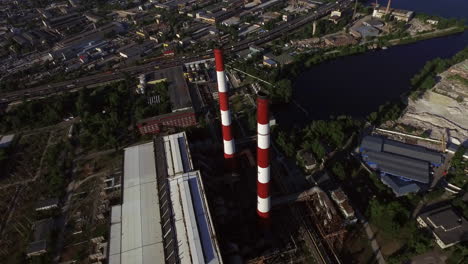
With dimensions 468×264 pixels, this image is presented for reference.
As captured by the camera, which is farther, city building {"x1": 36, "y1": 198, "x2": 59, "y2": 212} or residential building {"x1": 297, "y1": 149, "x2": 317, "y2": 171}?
residential building {"x1": 297, "y1": 149, "x2": 317, "y2": 171}

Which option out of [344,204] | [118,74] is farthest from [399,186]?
[118,74]

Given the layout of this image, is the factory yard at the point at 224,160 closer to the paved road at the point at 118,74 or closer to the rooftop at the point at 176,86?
the rooftop at the point at 176,86

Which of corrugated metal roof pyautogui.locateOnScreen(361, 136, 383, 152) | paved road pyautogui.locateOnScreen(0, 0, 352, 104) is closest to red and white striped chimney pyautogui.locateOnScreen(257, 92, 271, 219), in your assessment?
corrugated metal roof pyautogui.locateOnScreen(361, 136, 383, 152)

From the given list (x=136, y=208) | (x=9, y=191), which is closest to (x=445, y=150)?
(x=136, y=208)

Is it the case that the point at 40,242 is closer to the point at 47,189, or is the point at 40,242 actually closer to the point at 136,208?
the point at 47,189

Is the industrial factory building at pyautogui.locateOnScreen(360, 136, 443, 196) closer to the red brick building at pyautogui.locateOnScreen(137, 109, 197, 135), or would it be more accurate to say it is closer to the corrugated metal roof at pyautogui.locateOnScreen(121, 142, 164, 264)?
the red brick building at pyautogui.locateOnScreen(137, 109, 197, 135)

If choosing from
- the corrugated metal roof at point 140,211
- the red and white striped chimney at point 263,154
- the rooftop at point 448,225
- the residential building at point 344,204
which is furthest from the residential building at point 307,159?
the corrugated metal roof at point 140,211
